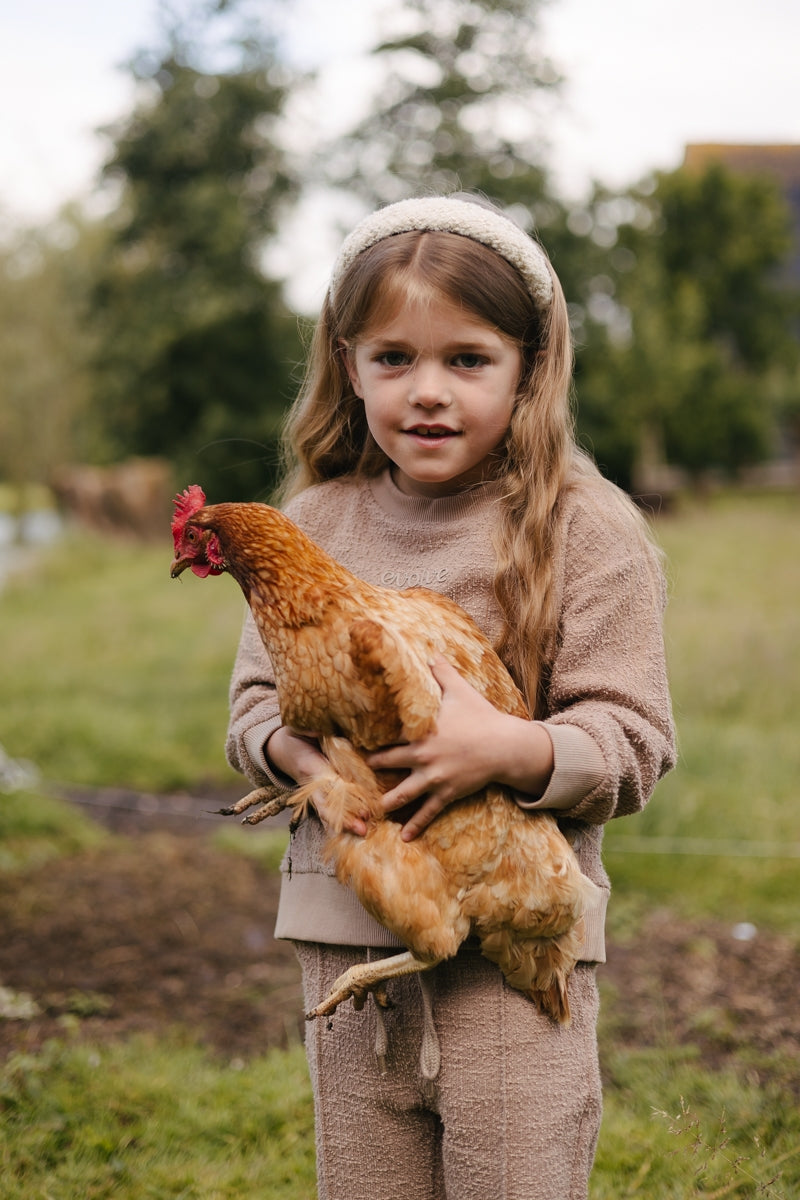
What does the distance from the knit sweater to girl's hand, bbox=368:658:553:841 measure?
0.04m

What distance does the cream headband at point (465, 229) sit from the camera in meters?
1.76

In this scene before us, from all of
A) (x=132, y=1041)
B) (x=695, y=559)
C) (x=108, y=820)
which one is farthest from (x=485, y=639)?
(x=695, y=559)

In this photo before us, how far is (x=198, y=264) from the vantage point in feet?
66.9

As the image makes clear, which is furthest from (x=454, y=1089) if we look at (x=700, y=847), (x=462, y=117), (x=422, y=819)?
(x=462, y=117)

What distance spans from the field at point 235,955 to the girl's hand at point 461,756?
1.94 feet

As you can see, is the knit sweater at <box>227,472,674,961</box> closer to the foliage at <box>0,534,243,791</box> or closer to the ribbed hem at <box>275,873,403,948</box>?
the ribbed hem at <box>275,873,403,948</box>

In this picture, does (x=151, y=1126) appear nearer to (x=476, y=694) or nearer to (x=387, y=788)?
(x=387, y=788)

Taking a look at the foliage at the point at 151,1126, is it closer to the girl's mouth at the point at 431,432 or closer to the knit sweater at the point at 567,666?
the knit sweater at the point at 567,666

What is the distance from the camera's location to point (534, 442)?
1.76 m

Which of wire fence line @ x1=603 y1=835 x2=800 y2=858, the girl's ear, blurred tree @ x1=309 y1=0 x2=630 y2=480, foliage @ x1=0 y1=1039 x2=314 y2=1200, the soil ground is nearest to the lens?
the girl's ear

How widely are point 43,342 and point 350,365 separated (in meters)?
22.3

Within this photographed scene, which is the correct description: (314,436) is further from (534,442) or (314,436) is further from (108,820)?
(108,820)

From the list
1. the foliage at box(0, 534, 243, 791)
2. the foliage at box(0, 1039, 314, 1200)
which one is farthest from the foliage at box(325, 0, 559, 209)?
the foliage at box(0, 1039, 314, 1200)

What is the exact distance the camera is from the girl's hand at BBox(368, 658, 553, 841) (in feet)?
4.74
